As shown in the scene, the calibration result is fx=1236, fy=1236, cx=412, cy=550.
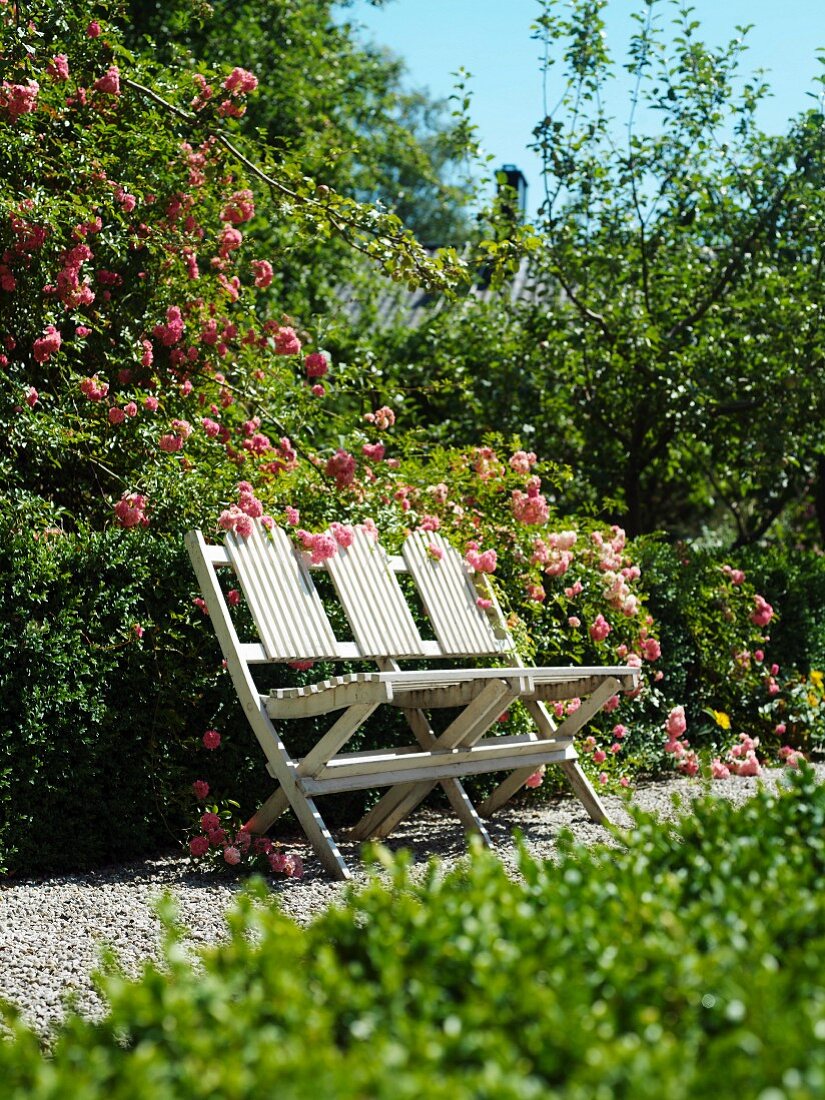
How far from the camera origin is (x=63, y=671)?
179 inches

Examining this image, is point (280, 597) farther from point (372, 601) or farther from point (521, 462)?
point (521, 462)

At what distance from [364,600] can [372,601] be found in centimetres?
5

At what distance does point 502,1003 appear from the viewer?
160 cm

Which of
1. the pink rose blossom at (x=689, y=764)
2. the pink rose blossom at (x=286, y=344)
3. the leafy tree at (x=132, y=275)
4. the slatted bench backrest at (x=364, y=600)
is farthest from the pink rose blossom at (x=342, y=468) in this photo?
the pink rose blossom at (x=689, y=764)

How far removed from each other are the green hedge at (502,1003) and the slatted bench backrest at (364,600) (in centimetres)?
280

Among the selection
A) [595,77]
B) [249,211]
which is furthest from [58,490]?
[595,77]

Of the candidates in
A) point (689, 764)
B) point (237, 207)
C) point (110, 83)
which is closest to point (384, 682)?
point (689, 764)

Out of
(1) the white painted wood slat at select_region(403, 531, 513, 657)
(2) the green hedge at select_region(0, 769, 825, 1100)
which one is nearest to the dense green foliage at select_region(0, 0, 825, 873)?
(1) the white painted wood slat at select_region(403, 531, 513, 657)

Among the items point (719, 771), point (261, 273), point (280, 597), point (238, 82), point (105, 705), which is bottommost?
point (105, 705)

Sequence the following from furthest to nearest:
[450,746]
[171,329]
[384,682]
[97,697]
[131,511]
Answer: [171,329] → [131,511] → [450,746] → [97,697] → [384,682]

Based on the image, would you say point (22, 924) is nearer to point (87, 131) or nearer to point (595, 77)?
point (87, 131)

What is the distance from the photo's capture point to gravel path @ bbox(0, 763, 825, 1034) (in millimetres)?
3328

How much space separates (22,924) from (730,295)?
7.33 m

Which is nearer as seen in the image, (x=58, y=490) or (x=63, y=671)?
(x=63, y=671)
